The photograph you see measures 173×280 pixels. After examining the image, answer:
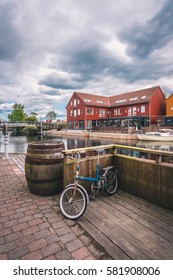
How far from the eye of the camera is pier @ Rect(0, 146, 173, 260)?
1.82 metres

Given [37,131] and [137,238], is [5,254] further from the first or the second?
[37,131]

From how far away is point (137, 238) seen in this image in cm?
207

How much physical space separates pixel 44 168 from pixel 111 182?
1.45 m

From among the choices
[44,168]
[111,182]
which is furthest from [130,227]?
[44,168]

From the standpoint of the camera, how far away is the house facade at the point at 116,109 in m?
31.9

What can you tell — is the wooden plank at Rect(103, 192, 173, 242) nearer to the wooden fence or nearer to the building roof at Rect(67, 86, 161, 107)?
the wooden fence

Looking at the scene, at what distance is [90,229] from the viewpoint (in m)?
2.25

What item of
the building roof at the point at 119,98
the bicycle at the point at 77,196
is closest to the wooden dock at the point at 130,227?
the bicycle at the point at 77,196

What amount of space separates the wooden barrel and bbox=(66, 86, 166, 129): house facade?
27.6 meters

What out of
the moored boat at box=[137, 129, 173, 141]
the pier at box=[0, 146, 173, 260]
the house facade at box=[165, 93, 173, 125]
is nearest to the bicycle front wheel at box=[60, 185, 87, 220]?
the pier at box=[0, 146, 173, 260]

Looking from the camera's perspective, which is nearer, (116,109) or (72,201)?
(72,201)

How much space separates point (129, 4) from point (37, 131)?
5314cm

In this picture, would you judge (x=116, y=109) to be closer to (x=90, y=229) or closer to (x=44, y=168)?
(x=44, y=168)
